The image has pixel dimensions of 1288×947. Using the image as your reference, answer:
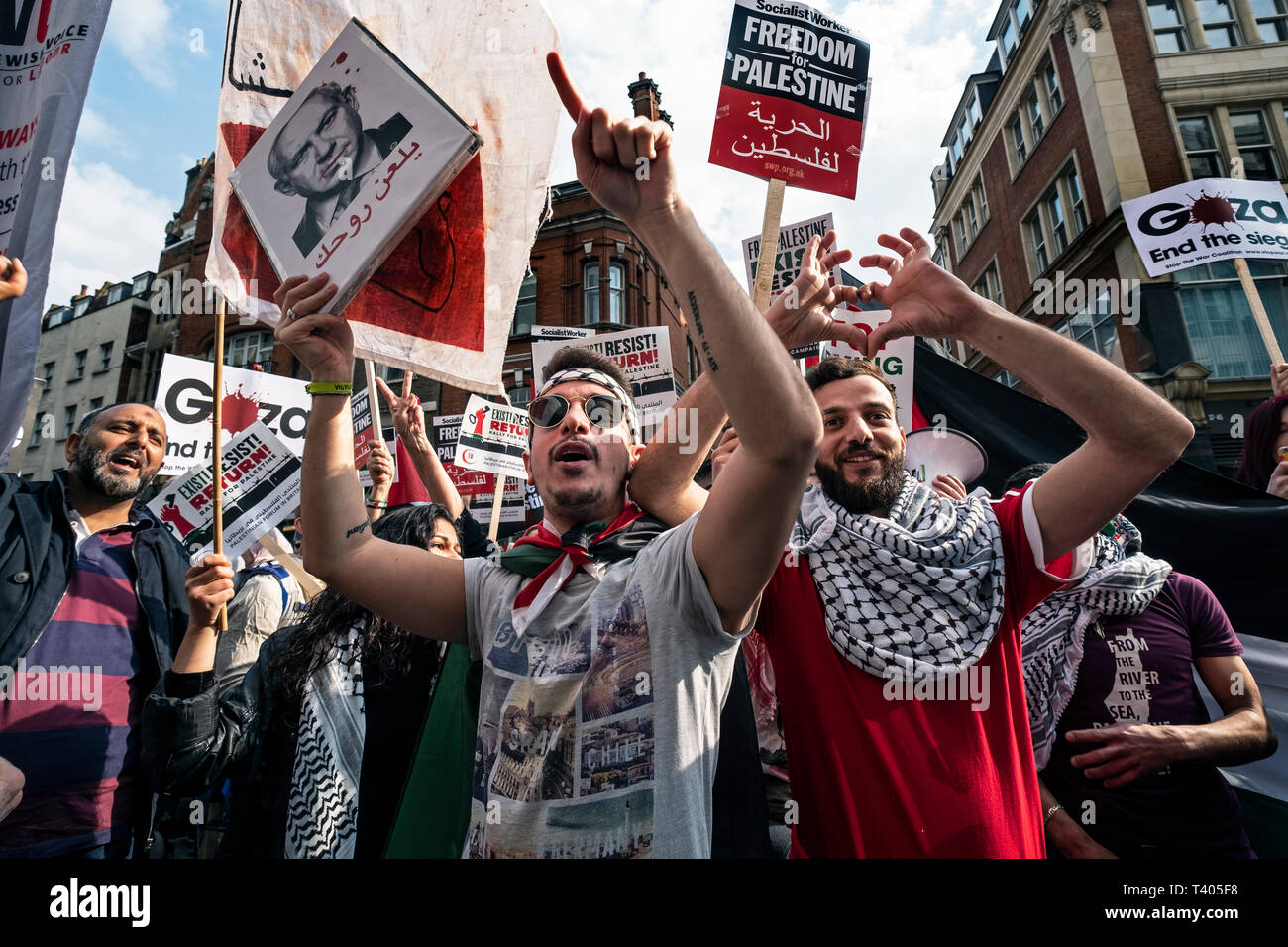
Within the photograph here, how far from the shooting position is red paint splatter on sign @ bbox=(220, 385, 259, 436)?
18.7 feet

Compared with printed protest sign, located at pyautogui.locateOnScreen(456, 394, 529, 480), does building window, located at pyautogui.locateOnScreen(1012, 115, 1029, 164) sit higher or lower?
higher

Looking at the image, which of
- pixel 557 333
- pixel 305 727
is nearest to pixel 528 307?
pixel 557 333

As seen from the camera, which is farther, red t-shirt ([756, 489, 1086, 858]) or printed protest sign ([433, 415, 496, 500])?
printed protest sign ([433, 415, 496, 500])

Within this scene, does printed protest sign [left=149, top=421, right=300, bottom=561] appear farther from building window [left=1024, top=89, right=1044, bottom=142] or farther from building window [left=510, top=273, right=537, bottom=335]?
building window [left=1024, top=89, right=1044, bottom=142]

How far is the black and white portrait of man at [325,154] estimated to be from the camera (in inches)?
83.0

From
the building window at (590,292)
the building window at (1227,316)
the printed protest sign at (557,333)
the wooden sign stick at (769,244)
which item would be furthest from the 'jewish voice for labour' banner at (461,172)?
the building window at (590,292)

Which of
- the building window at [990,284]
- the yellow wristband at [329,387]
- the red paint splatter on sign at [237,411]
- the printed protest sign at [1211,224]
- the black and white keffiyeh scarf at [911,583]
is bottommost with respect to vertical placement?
the black and white keffiyeh scarf at [911,583]

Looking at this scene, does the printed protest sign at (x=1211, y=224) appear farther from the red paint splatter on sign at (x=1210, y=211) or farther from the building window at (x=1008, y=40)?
the building window at (x=1008, y=40)

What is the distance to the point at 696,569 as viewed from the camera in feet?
5.18

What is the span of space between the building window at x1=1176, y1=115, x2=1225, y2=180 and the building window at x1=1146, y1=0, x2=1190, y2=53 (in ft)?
6.28

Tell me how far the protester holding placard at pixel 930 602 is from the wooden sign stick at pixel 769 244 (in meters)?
0.33

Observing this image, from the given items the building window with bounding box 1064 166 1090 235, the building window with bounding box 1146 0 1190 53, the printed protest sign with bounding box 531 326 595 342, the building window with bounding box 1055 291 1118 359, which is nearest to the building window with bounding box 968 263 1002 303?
the building window with bounding box 1064 166 1090 235

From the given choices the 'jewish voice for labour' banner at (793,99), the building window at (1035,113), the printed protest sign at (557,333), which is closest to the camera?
the 'jewish voice for labour' banner at (793,99)
